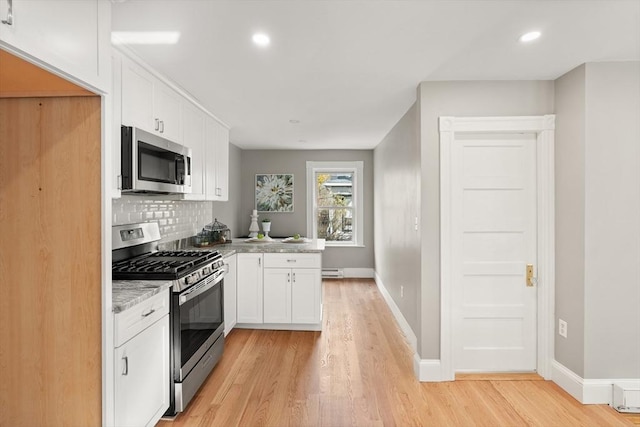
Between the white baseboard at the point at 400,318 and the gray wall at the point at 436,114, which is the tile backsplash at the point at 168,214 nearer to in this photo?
Answer: the gray wall at the point at 436,114

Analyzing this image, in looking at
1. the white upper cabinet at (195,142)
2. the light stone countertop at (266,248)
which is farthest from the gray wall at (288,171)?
the white upper cabinet at (195,142)

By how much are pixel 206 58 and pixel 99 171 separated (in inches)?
46.5

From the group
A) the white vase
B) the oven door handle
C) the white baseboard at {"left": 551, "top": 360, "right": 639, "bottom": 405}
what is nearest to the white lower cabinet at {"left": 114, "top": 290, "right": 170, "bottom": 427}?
the oven door handle

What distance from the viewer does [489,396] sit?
259 cm

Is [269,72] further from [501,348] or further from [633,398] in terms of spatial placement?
[633,398]

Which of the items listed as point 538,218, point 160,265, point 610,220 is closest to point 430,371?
point 538,218

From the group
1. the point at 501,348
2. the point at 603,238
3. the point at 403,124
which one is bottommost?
the point at 501,348

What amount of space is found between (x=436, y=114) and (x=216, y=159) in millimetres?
2422

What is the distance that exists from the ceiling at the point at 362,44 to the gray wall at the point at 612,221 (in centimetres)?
26

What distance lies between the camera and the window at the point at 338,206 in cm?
657

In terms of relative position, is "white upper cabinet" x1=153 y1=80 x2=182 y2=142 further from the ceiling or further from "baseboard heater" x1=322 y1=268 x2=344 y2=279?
"baseboard heater" x1=322 y1=268 x2=344 y2=279

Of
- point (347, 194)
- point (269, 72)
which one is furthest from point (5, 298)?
point (347, 194)

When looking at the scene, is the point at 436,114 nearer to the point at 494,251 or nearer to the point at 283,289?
the point at 494,251

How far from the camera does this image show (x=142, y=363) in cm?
195
